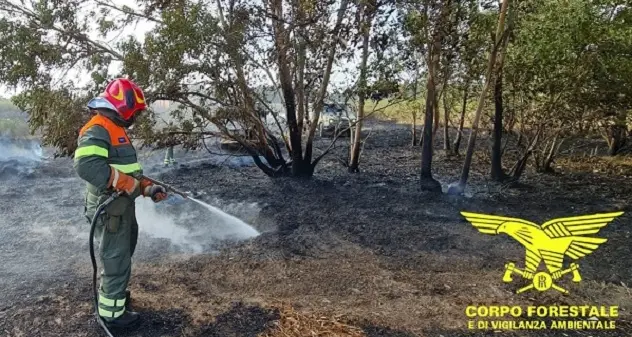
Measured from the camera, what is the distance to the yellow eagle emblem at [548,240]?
4152mm

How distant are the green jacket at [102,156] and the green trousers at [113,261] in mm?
137

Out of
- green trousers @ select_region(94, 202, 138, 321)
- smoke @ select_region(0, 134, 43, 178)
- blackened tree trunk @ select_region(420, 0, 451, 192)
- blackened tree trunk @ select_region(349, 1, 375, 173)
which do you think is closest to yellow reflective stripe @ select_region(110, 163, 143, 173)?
green trousers @ select_region(94, 202, 138, 321)

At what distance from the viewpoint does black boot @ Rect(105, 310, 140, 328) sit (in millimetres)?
3119

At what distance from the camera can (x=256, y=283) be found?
3984 mm

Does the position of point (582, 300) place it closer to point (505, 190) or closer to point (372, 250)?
point (372, 250)

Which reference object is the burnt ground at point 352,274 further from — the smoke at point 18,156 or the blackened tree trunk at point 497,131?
the smoke at point 18,156

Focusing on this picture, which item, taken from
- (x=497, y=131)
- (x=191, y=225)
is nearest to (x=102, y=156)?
(x=191, y=225)

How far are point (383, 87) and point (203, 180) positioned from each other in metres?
3.86

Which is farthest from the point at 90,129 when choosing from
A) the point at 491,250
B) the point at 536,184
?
the point at 536,184

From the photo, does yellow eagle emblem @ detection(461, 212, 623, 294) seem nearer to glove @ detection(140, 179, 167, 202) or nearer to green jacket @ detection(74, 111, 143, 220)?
glove @ detection(140, 179, 167, 202)

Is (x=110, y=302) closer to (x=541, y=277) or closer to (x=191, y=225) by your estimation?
(x=191, y=225)

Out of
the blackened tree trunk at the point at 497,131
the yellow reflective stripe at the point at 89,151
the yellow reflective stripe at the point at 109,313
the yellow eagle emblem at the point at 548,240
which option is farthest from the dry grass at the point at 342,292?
the blackened tree trunk at the point at 497,131

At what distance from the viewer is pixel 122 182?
118 inches

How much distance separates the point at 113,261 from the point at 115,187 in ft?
1.72
